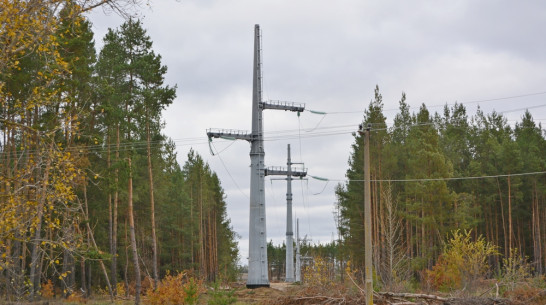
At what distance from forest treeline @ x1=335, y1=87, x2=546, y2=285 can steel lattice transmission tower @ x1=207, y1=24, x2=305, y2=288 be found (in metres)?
7.40

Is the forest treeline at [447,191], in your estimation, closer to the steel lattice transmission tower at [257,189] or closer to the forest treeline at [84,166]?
the steel lattice transmission tower at [257,189]

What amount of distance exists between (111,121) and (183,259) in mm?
32148

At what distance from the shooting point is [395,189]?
44.9 m

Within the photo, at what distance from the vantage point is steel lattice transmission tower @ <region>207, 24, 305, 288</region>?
35812mm

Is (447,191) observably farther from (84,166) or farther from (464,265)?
(84,166)

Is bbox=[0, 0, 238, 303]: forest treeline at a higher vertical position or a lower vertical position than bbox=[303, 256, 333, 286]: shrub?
higher

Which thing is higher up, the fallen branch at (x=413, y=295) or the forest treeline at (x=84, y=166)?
the forest treeline at (x=84, y=166)

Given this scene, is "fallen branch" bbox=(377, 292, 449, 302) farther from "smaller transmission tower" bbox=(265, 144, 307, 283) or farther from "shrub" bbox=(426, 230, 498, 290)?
"smaller transmission tower" bbox=(265, 144, 307, 283)

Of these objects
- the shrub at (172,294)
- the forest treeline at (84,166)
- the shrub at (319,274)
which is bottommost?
the shrub at (172,294)

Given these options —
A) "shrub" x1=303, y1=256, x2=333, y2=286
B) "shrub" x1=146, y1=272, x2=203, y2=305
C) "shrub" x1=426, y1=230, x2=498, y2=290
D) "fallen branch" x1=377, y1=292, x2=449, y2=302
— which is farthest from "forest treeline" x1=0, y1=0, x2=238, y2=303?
"shrub" x1=426, y1=230, x2=498, y2=290

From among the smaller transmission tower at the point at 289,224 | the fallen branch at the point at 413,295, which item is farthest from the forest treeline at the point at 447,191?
the fallen branch at the point at 413,295

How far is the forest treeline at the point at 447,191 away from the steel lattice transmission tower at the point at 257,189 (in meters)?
7.40

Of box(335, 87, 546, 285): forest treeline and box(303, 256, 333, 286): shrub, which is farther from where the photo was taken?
box(335, 87, 546, 285): forest treeline

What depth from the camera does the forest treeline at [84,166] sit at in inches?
349
